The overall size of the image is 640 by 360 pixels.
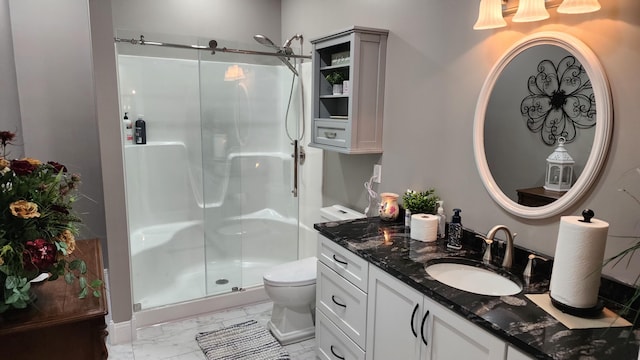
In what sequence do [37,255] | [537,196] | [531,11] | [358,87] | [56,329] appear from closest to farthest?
[37,255] → [56,329] → [531,11] → [537,196] → [358,87]


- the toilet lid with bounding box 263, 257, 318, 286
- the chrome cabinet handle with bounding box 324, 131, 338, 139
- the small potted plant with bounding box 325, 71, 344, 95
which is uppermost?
the small potted plant with bounding box 325, 71, 344, 95

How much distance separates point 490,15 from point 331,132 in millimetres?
1227

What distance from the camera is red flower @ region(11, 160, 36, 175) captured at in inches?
50.7

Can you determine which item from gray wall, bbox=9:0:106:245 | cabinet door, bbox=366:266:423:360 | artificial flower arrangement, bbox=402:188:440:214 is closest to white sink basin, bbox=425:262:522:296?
cabinet door, bbox=366:266:423:360

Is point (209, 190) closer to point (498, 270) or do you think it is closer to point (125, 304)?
point (125, 304)

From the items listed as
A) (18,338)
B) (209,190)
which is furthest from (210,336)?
(18,338)

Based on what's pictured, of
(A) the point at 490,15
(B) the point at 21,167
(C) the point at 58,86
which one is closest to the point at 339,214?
(A) the point at 490,15

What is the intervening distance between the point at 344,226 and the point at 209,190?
1651 mm

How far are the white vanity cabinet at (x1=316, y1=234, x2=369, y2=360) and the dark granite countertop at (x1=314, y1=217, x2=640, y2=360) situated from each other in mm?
97

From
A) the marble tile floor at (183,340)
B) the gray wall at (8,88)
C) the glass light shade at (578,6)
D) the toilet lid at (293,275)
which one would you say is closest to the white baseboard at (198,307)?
the marble tile floor at (183,340)

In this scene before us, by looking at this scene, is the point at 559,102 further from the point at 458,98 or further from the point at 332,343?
the point at 332,343

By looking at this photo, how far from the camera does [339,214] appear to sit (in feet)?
9.57

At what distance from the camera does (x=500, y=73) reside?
188 cm

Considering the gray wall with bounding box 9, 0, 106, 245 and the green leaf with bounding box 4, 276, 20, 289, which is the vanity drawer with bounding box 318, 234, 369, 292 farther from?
the gray wall with bounding box 9, 0, 106, 245
